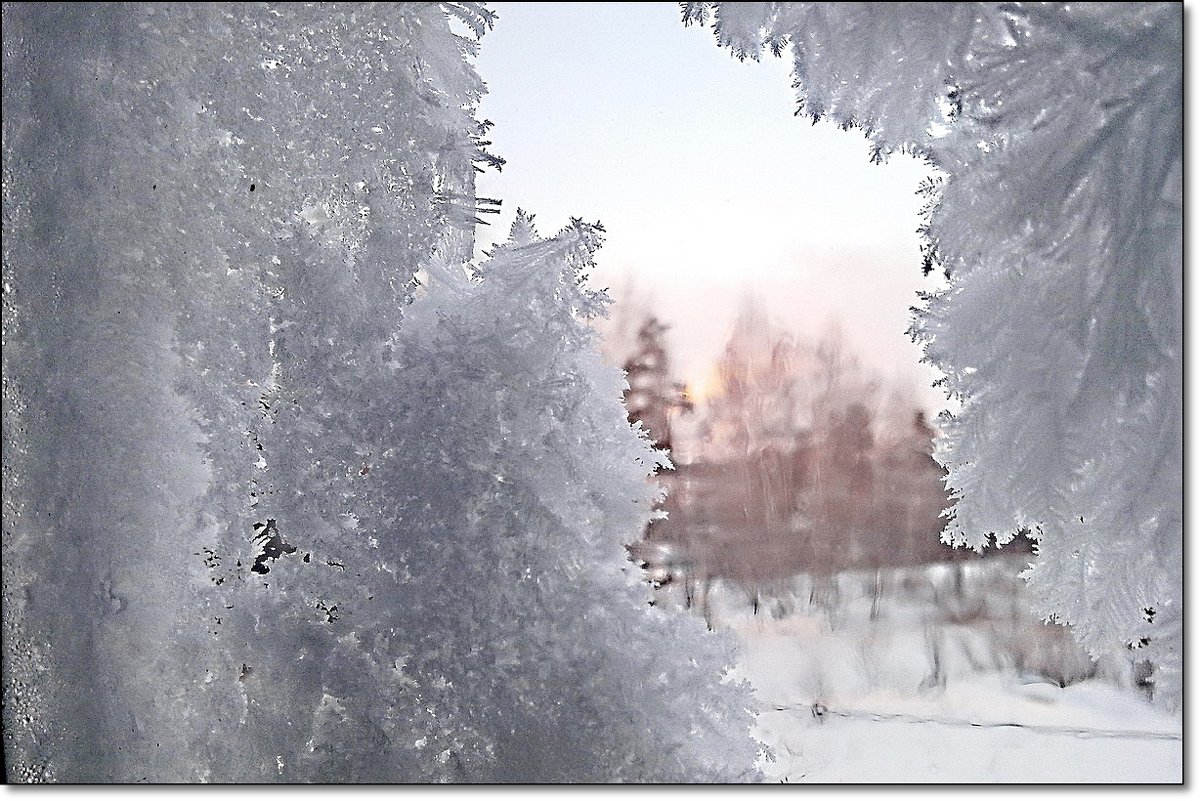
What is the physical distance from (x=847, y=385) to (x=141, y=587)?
7.26ft

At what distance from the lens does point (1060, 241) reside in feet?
2.84

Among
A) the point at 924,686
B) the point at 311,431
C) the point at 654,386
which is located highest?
the point at 654,386

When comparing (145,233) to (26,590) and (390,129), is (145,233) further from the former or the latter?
(26,590)

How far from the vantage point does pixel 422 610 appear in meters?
1.06

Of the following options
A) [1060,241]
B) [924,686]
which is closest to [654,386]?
[924,686]

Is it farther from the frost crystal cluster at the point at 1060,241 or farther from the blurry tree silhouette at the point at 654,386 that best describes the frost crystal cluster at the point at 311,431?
the blurry tree silhouette at the point at 654,386

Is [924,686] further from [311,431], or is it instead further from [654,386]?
[311,431]

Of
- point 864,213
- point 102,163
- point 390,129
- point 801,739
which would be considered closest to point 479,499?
point 390,129

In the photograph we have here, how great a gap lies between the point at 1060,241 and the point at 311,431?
0.79 meters

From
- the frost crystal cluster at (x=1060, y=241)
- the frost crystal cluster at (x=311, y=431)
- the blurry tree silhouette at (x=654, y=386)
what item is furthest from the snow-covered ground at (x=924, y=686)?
the frost crystal cluster at (x=1060, y=241)

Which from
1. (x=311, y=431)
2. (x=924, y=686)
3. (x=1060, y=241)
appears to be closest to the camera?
(x=1060, y=241)

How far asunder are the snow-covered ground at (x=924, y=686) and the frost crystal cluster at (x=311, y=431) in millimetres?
902

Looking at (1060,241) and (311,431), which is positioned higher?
(1060,241)

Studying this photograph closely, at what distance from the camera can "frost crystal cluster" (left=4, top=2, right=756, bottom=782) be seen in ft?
3.43
